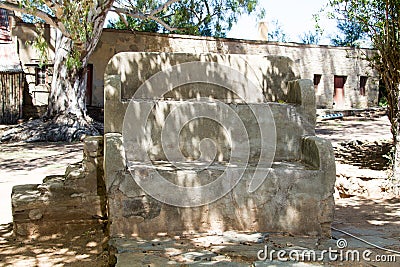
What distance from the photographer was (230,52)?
59.4 ft

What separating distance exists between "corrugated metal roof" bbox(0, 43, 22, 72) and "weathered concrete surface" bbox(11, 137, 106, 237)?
36.1 feet

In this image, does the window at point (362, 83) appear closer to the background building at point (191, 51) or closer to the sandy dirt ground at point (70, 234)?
the background building at point (191, 51)

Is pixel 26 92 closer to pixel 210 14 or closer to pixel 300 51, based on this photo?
pixel 210 14

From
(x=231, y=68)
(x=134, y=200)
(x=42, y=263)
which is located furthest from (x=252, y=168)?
(x=42, y=263)

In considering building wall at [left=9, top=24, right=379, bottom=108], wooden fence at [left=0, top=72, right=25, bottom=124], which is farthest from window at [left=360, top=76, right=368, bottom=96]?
wooden fence at [left=0, top=72, right=25, bottom=124]

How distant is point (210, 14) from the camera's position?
60.5ft

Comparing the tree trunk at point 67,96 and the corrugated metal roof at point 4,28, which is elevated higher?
the corrugated metal roof at point 4,28

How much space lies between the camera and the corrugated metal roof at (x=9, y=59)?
1498 cm

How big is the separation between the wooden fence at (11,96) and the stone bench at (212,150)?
11148 mm

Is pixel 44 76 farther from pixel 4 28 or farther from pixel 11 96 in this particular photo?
pixel 4 28

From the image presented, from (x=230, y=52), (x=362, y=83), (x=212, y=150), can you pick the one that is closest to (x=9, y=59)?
(x=230, y=52)

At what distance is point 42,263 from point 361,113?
17.3m

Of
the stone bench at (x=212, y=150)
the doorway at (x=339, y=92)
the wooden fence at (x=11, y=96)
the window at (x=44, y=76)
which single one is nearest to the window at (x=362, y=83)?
the doorway at (x=339, y=92)

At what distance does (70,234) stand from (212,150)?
5.99 feet
